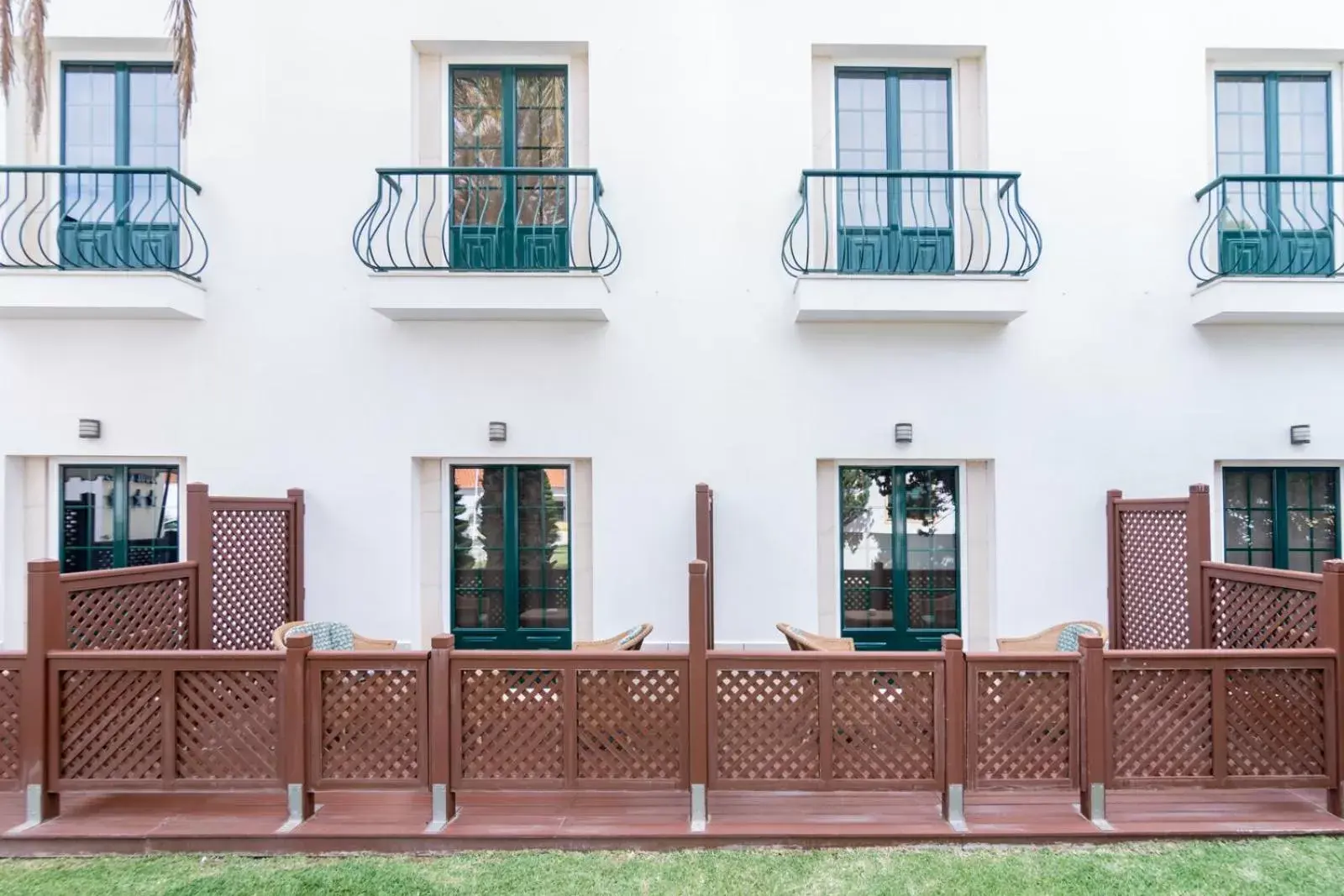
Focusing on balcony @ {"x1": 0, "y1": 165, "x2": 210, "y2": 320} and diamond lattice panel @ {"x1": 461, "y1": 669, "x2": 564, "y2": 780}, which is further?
balcony @ {"x1": 0, "y1": 165, "x2": 210, "y2": 320}

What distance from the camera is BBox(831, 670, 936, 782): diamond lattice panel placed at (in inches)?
142

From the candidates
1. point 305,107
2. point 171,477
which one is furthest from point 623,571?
point 305,107

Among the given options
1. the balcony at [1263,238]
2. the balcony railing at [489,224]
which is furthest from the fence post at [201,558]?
the balcony at [1263,238]

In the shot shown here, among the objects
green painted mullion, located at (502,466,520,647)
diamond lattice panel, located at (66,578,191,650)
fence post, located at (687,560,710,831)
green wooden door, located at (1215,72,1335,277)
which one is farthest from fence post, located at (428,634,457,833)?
green wooden door, located at (1215,72,1335,277)

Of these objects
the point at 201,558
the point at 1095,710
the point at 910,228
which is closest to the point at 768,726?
the point at 1095,710

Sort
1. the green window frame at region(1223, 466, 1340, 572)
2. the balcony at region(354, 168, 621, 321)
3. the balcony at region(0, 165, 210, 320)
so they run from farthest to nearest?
1. the green window frame at region(1223, 466, 1340, 572)
2. the balcony at region(0, 165, 210, 320)
3. the balcony at region(354, 168, 621, 321)

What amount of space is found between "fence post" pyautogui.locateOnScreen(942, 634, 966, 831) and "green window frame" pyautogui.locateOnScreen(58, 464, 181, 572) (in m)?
6.03

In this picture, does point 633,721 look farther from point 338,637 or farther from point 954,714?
point 338,637

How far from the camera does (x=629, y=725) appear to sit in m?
3.65

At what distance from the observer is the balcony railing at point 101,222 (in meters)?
5.85

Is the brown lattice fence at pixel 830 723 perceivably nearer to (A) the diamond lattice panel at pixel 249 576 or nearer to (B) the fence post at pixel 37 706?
(B) the fence post at pixel 37 706

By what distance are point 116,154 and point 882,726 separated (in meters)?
7.31

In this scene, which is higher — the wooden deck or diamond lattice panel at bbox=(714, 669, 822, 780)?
diamond lattice panel at bbox=(714, 669, 822, 780)

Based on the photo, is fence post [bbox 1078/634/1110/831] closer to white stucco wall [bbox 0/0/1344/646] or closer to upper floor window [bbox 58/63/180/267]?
white stucco wall [bbox 0/0/1344/646]
